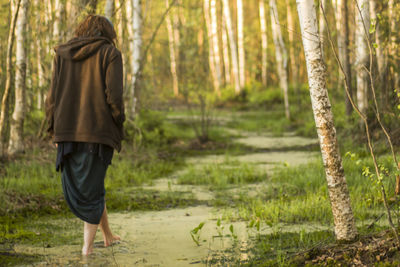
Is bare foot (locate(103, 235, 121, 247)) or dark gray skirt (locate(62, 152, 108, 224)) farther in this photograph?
bare foot (locate(103, 235, 121, 247))

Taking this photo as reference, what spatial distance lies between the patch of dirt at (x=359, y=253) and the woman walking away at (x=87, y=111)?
173 cm

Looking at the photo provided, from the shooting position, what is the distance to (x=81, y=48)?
14.8 feet

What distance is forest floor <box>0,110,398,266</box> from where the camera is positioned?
4223 millimetres

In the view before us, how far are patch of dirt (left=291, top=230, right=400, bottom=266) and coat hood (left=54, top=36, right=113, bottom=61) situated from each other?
2248 mm

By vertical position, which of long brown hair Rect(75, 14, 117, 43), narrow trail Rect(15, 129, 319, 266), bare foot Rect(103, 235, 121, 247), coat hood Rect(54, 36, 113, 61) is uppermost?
long brown hair Rect(75, 14, 117, 43)

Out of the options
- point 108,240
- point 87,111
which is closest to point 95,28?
point 87,111

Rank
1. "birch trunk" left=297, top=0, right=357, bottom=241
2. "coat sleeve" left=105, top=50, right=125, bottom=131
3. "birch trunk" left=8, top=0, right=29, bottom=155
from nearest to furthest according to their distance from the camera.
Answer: "birch trunk" left=297, top=0, right=357, bottom=241 < "coat sleeve" left=105, top=50, right=125, bottom=131 < "birch trunk" left=8, top=0, right=29, bottom=155

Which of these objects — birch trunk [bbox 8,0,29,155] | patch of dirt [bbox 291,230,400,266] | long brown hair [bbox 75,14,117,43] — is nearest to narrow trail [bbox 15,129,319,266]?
patch of dirt [bbox 291,230,400,266]

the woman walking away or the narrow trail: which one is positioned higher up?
the woman walking away

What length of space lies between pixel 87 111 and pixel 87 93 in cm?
15

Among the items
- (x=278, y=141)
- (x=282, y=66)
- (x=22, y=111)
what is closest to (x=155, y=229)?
(x=22, y=111)

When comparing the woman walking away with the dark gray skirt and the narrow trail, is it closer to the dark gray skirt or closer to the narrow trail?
the dark gray skirt

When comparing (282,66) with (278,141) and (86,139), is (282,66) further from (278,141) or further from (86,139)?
(86,139)

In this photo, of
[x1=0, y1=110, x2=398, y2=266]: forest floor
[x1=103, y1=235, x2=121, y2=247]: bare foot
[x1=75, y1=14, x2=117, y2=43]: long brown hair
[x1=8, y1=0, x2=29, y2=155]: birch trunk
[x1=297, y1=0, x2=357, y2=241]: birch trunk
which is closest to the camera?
[x1=297, y1=0, x2=357, y2=241]: birch trunk
